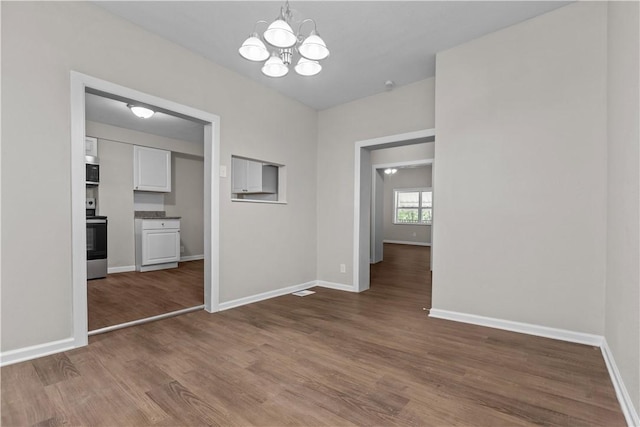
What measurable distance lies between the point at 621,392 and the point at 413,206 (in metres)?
9.59

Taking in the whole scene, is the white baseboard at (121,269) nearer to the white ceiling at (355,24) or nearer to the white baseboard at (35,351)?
the white baseboard at (35,351)

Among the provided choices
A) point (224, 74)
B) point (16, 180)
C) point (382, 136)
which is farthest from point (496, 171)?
point (16, 180)

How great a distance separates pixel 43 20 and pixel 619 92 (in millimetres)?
3907

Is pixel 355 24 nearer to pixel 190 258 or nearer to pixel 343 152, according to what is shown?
pixel 343 152

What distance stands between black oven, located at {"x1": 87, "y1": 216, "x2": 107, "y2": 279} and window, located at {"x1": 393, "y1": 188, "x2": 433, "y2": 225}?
29.7 feet

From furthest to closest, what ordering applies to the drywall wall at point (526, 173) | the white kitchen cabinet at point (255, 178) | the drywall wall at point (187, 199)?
the drywall wall at point (187, 199) < the white kitchen cabinet at point (255, 178) < the drywall wall at point (526, 173)

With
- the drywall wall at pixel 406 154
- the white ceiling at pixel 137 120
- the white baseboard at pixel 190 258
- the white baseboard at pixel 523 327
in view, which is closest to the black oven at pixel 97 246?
the white ceiling at pixel 137 120

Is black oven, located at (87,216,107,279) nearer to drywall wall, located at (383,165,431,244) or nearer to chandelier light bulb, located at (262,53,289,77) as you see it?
chandelier light bulb, located at (262,53,289,77)

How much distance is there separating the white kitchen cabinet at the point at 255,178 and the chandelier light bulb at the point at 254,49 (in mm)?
2187

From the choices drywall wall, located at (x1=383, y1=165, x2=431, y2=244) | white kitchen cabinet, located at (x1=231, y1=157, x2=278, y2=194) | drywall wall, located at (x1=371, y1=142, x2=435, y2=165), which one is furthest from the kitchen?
drywall wall, located at (x1=383, y1=165, x2=431, y2=244)

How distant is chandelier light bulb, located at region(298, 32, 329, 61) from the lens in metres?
1.88

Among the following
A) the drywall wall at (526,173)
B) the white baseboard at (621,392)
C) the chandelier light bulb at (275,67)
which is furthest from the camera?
the drywall wall at (526,173)

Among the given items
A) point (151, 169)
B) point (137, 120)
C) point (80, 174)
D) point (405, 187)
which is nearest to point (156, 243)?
point (151, 169)

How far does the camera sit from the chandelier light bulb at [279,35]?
1766mm
